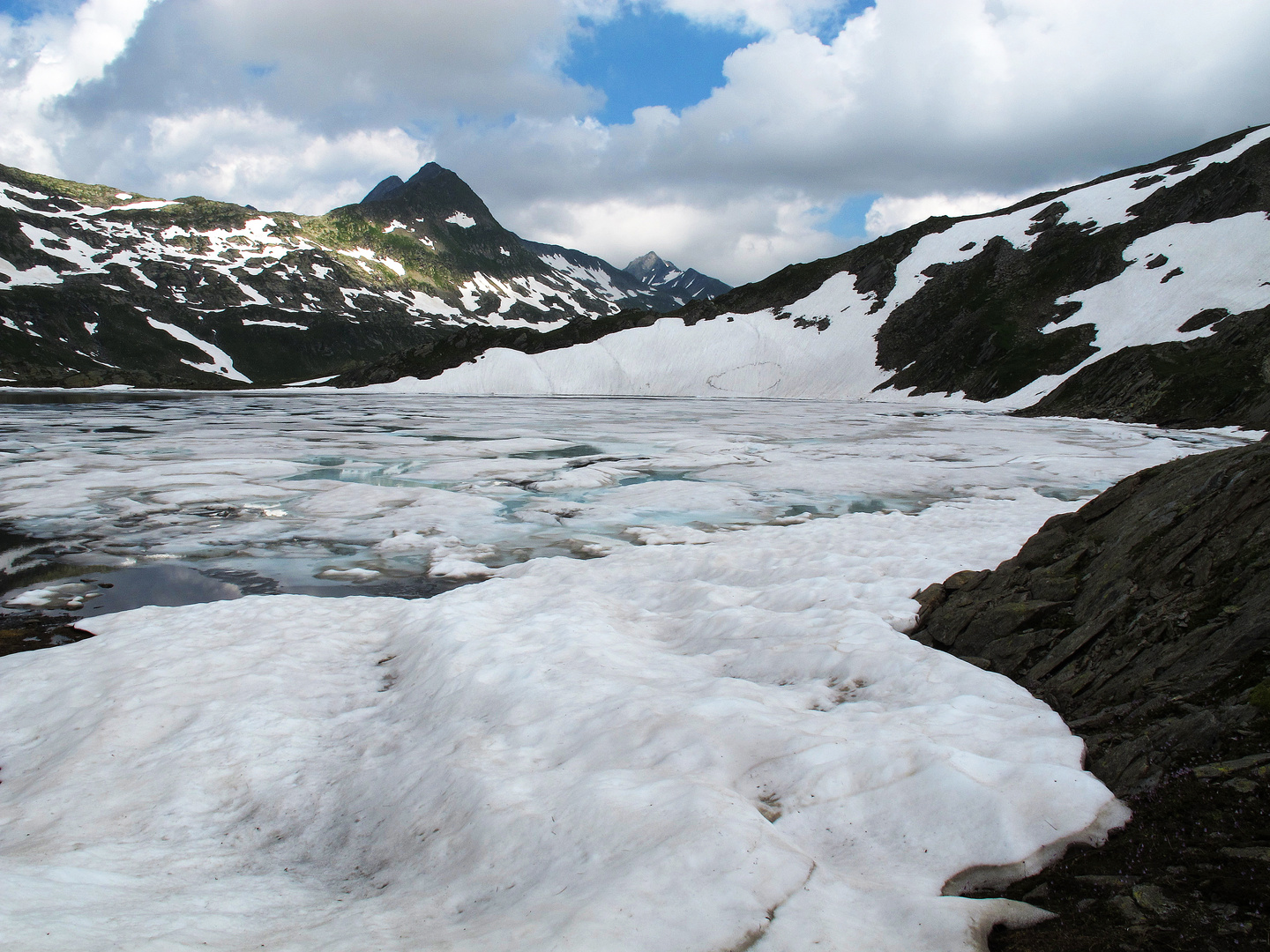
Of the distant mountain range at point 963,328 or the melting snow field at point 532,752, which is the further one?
the distant mountain range at point 963,328

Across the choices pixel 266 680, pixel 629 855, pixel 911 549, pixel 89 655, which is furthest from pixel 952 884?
pixel 89 655

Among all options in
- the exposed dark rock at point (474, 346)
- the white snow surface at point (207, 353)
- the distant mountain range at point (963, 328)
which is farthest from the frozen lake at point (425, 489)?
the white snow surface at point (207, 353)

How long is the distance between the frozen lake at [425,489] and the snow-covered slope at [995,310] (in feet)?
71.2

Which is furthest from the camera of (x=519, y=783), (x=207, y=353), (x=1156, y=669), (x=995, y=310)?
(x=207, y=353)

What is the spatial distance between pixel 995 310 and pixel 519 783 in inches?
3502

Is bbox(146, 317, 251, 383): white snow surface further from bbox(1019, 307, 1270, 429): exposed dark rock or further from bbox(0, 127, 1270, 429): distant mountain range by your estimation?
bbox(1019, 307, 1270, 429): exposed dark rock

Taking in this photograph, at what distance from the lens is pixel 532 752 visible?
239 inches

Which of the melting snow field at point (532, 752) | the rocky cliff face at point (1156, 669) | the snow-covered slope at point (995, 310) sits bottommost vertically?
the melting snow field at point (532, 752)

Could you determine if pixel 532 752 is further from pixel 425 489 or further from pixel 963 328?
pixel 963 328

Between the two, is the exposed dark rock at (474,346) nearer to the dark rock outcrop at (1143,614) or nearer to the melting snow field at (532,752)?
the melting snow field at (532,752)

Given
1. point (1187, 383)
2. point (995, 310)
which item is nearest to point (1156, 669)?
point (1187, 383)

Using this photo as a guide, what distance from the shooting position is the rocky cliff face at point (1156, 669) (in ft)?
12.7

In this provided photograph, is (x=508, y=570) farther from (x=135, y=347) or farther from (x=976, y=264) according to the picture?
(x=135, y=347)

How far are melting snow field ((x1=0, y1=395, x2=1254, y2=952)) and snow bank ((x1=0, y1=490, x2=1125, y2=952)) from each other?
28 mm
